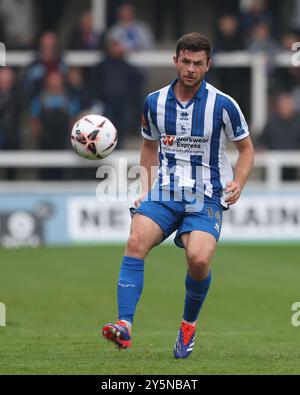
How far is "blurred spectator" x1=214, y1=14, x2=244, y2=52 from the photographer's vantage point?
19078 millimetres

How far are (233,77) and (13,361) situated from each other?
12.7m

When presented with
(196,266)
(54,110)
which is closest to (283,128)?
(54,110)

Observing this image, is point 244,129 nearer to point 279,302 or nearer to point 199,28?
point 279,302

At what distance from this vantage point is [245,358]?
7961mm

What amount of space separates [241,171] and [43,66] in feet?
34.4

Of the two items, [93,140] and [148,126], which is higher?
[148,126]

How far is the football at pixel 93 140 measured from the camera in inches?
330

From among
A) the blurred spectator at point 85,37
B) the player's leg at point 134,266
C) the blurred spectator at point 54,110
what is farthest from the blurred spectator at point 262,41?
the player's leg at point 134,266

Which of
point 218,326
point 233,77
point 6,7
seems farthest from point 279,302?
point 6,7

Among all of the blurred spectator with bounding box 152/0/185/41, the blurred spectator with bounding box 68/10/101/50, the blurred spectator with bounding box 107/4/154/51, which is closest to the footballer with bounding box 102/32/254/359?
the blurred spectator with bounding box 107/4/154/51

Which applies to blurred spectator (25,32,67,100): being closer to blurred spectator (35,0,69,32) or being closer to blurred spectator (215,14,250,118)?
blurred spectator (215,14,250,118)

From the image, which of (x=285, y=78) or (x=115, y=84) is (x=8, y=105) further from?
(x=285, y=78)

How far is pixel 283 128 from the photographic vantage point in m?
18.9
